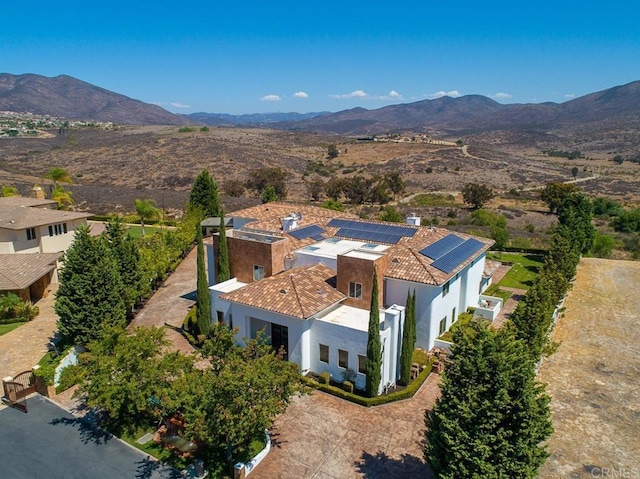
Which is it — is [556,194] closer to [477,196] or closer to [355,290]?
[477,196]

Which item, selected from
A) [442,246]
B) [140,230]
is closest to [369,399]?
[442,246]

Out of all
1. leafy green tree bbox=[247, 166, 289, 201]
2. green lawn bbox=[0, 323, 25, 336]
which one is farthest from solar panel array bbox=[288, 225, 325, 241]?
leafy green tree bbox=[247, 166, 289, 201]

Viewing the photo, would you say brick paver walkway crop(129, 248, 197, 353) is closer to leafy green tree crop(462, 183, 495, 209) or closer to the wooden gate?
the wooden gate

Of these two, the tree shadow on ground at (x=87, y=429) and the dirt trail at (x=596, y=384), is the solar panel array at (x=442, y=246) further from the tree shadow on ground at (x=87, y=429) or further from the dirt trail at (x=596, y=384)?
the tree shadow on ground at (x=87, y=429)

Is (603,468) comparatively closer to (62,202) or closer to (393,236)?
(393,236)

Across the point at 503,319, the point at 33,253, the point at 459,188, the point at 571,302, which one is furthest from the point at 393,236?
the point at 459,188

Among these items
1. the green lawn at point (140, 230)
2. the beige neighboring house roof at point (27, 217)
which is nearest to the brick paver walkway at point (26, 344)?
the beige neighboring house roof at point (27, 217)
